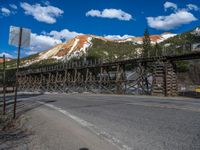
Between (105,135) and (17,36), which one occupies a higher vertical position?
(17,36)

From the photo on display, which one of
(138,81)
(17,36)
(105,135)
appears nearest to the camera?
(105,135)

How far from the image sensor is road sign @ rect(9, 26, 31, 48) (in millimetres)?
9492

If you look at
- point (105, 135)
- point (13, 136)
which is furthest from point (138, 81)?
point (13, 136)

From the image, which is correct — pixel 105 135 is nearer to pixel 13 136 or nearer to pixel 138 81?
pixel 13 136

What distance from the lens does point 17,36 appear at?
9617 millimetres

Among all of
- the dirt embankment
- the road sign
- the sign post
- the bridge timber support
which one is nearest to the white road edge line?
the dirt embankment

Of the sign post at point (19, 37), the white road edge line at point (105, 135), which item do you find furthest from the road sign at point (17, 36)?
the white road edge line at point (105, 135)

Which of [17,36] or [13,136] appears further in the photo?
[17,36]

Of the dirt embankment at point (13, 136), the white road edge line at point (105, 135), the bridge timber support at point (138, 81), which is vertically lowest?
the dirt embankment at point (13, 136)

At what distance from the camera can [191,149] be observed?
16.4ft

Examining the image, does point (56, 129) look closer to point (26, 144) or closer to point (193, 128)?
point (26, 144)

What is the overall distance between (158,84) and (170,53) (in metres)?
3.93

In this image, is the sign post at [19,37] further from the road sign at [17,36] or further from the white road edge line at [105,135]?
the white road edge line at [105,135]

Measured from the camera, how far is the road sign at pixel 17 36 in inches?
374
